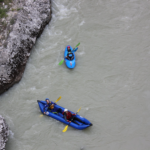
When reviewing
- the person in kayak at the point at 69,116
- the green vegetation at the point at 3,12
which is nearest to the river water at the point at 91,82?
the person in kayak at the point at 69,116

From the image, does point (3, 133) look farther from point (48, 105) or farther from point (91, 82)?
point (91, 82)

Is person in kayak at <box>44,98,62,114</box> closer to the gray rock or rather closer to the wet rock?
the wet rock

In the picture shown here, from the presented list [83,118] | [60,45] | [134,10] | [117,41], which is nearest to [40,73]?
[60,45]

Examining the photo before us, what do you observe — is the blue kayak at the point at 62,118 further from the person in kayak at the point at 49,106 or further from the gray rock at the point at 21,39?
the gray rock at the point at 21,39

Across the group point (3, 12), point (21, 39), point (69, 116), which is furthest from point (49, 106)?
point (3, 12)

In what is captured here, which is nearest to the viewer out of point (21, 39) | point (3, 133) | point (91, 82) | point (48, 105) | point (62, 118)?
point (3, 133)

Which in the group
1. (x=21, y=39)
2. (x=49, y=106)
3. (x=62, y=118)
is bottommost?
(x=62, y=118)
